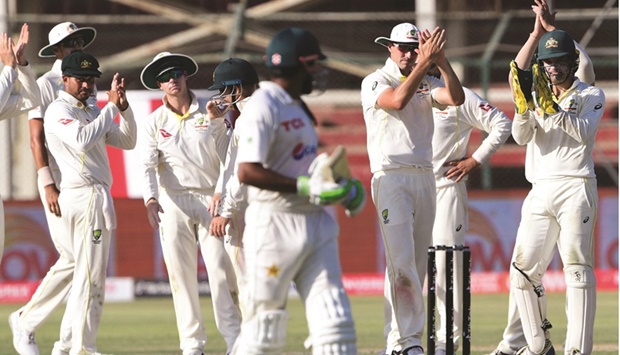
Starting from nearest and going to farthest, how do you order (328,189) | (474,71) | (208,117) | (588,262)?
1. (328,189)
2. (588,262)
3. (208,117)
4. (474,71)

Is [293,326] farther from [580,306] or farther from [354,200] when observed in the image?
[354,200]

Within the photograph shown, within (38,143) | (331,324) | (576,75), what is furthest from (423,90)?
(38,143)

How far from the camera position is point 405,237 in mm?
8523

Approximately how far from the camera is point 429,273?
8289 millimetres

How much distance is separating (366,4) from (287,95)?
1942 centimetres

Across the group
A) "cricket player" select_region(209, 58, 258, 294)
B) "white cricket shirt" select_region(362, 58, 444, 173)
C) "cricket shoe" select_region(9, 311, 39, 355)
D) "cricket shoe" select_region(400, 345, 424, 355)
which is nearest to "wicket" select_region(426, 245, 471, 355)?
"cricket shoe" select_region(400, 345, 424, 355)

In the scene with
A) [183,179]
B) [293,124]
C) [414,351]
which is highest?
[183,179]

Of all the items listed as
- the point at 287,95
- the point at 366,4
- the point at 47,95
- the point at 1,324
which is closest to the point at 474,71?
the point at 366,4

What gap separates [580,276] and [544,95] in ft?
4.29

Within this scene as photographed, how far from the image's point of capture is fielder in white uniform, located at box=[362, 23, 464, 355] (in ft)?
27.9

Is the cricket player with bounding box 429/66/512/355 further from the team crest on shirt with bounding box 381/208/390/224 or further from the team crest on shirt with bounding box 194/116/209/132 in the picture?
the team crest on shirt with bounding box 194/116/209/132

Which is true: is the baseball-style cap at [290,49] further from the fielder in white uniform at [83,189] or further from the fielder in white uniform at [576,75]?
the fielder in white uniform at [576,75]

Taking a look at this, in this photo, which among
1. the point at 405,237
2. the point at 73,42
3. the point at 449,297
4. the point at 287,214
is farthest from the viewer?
the point at 73,42

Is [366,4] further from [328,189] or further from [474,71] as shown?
[328,189]
